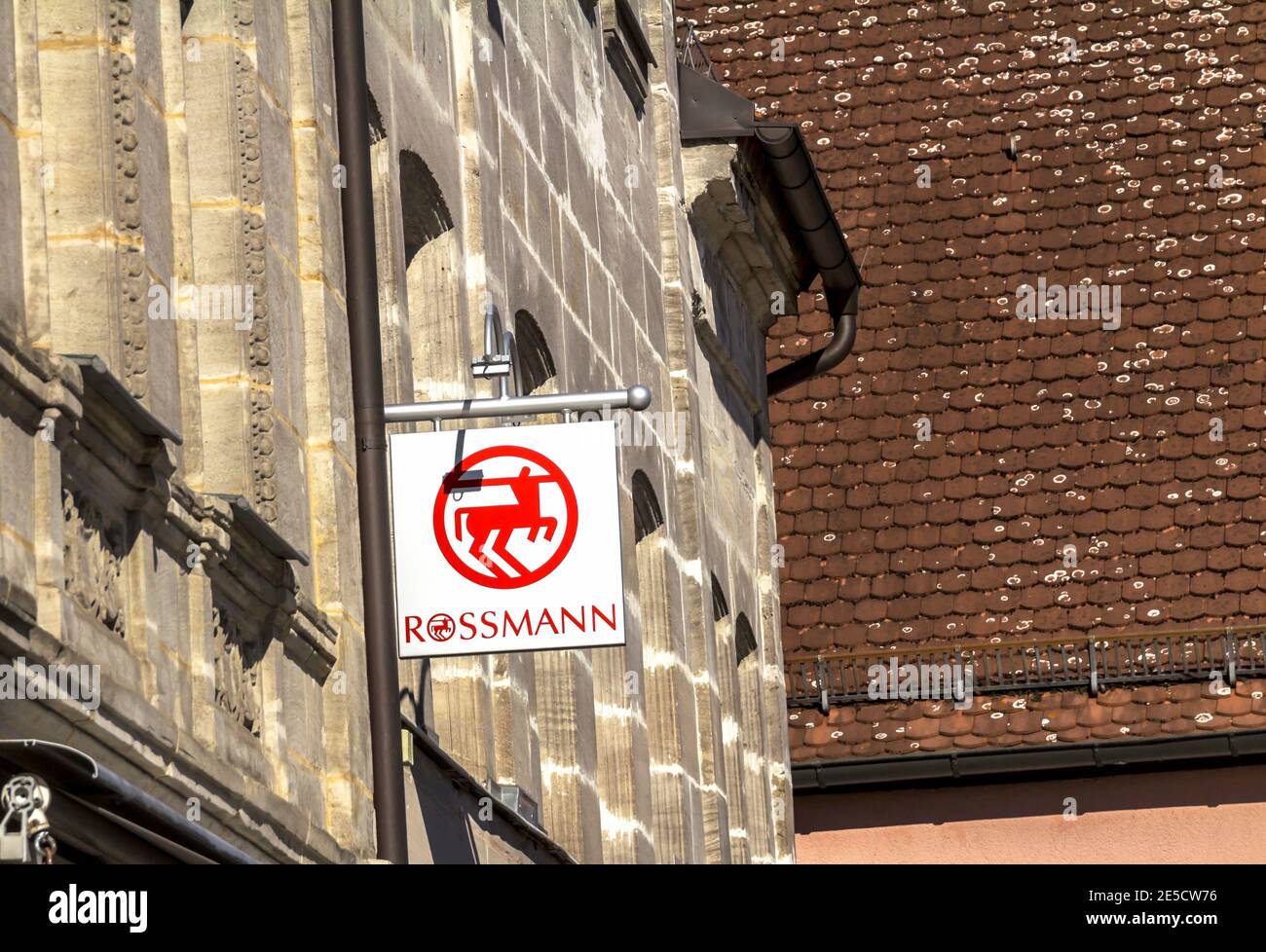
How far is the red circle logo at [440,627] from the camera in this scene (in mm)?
10102

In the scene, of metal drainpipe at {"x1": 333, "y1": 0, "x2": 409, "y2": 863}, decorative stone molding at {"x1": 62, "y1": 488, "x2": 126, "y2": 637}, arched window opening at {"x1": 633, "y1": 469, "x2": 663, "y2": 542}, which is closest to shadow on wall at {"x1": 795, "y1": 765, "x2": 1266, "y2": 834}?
arched window opening at {"x1": 633, "y1": 469, "x2": 663, "y2": 542}

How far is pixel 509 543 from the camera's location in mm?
10039

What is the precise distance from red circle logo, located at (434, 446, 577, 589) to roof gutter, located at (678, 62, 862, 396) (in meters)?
7.19

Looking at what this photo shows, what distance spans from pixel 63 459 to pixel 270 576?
1585 mm

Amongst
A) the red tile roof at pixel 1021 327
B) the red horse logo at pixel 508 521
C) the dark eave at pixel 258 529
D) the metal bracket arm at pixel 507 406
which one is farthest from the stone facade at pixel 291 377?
the red tile roof at pixel 1021 327

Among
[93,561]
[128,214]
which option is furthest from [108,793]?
[128,214]

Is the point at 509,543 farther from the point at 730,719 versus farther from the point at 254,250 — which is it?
the point at 730,719

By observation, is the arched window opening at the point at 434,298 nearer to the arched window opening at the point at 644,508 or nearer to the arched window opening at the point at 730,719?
the arched window opening at the point at 644,508

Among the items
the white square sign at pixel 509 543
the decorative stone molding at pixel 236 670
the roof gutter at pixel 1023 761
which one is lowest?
the roof gutter at pixel 1023 761

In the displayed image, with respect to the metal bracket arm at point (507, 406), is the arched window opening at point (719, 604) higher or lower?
lower

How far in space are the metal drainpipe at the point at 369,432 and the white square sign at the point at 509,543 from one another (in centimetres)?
26

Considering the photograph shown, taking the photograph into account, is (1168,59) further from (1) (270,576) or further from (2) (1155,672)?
(1) (270,576)
